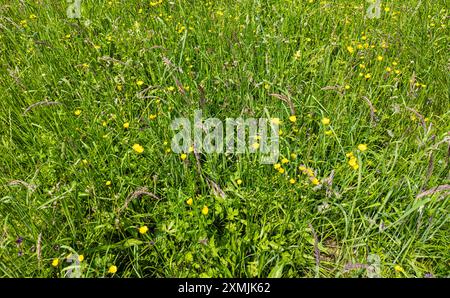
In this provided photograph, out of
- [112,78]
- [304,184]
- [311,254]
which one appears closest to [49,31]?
[112,78]

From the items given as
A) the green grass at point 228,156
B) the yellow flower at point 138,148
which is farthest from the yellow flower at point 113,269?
the yellow flower at point 138,148

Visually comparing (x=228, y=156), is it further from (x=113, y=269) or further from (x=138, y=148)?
(x=113, y=269)

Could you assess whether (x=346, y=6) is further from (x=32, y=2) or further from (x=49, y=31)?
(x=32, y=2)

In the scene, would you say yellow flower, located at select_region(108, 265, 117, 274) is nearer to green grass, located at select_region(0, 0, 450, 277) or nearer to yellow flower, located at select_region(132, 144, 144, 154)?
green grass, located at select_region(0, 0, 450, 277)

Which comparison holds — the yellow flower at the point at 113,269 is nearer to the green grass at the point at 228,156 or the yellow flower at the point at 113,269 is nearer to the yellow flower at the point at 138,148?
the green grass at the point at 228,156

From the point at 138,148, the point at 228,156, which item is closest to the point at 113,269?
the point at 138,148

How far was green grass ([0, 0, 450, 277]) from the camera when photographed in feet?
5.70

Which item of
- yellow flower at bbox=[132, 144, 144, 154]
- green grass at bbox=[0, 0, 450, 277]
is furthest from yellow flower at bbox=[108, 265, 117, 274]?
yellow flower at bbox=[132, 144, 144, 154]

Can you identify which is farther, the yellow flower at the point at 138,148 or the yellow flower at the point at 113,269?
the yellow flower at the point at 138,148

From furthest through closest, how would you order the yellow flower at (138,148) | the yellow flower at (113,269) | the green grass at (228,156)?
the yellow flower at (138,148), the green grass at (228,156), the yellow flower at (113,269)

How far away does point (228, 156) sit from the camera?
84.8 inches

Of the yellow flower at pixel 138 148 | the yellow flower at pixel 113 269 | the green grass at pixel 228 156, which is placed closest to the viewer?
the yellow flower at pixel 113 269

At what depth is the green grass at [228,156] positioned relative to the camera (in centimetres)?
174

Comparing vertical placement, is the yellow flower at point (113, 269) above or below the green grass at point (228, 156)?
below
